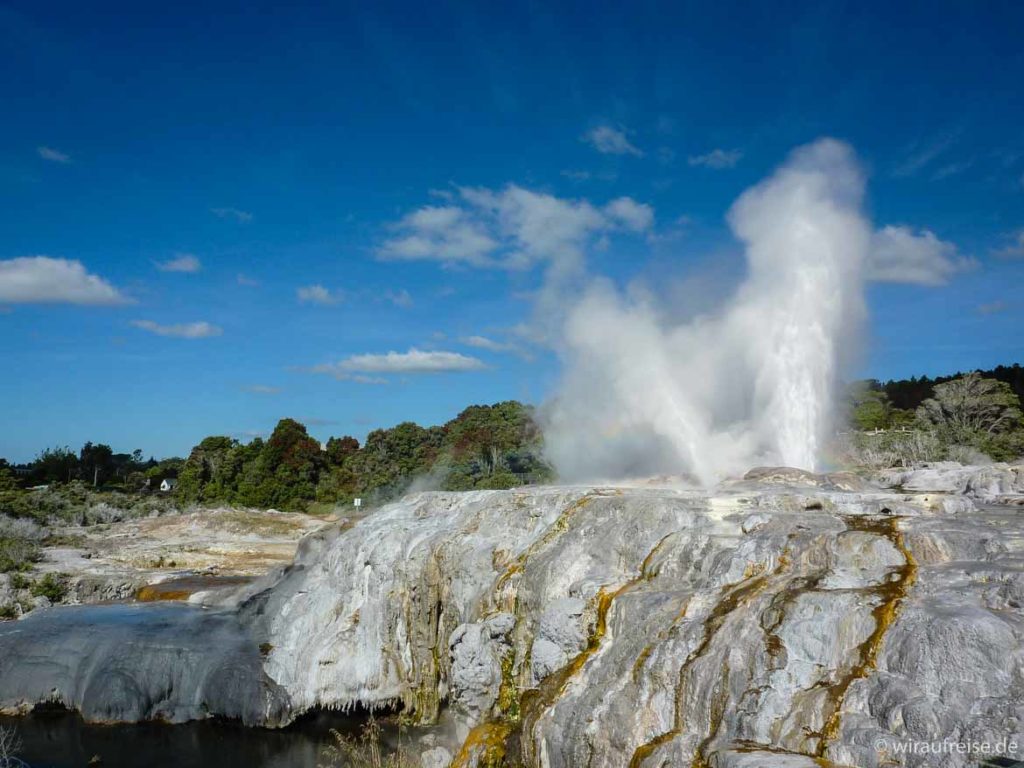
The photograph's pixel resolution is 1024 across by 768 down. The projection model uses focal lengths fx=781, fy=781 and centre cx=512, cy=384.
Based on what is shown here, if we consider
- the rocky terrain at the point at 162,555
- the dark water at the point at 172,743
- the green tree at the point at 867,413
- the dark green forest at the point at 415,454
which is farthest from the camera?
the green tree at the point at 867,413

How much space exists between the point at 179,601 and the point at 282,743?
11.6 m

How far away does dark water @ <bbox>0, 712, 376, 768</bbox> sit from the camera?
16766 mm

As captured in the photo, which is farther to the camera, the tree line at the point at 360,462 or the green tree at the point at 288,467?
the green tree at the point at 288,467

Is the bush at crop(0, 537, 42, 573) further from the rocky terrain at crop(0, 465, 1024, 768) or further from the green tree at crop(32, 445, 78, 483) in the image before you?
the green tree at crop(32, 445, 78, 483)

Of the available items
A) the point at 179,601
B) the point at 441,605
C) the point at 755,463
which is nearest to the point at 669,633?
the point at 441,605

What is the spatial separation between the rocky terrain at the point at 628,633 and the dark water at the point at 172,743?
19.6 inches

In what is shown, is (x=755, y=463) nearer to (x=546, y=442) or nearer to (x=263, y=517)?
(x=546, y=442)

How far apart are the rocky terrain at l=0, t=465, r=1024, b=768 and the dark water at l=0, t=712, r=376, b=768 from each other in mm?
497

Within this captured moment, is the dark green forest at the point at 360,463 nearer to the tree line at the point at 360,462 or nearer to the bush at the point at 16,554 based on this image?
the tree line at the point at 360,462

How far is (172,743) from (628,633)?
1194 centimetres

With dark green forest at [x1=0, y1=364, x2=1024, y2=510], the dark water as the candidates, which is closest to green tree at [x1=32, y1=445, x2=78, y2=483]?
dark green forest at [x1=0, y1=364, x2=1024, y2=510]

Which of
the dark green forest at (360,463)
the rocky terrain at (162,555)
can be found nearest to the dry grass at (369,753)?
the rocky terrain at (162,555)

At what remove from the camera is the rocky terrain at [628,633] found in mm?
9125

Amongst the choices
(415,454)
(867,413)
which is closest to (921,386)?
(867,413)
